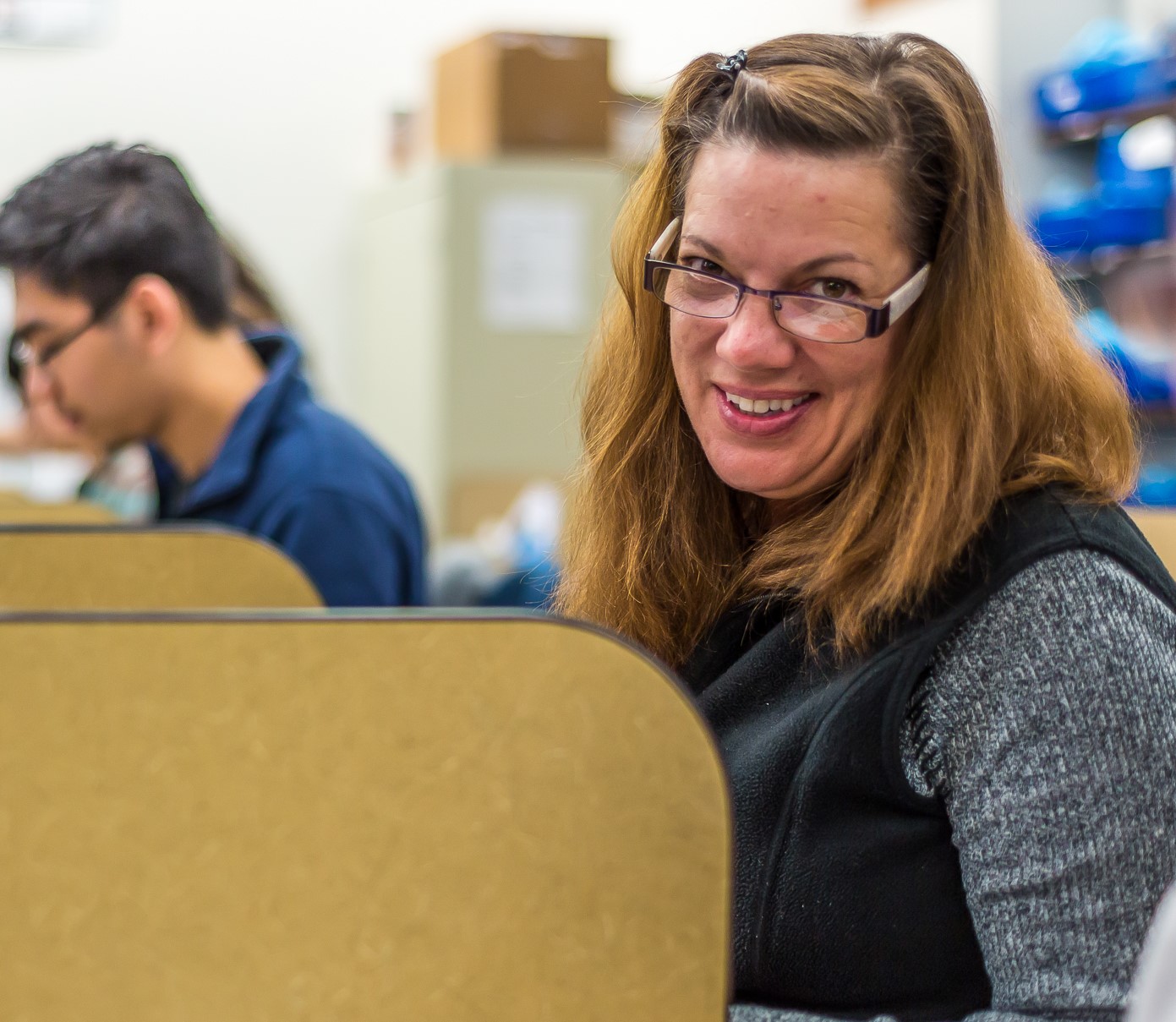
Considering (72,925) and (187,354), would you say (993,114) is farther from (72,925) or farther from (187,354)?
(187,354)

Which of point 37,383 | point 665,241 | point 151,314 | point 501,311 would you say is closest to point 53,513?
point 37,383

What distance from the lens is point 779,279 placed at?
1.03 meters

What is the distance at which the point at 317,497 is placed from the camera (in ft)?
6.11

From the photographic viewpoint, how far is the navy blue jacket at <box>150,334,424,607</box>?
1841mm

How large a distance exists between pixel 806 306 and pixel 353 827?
1.61 feet

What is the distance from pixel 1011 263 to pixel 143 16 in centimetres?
412

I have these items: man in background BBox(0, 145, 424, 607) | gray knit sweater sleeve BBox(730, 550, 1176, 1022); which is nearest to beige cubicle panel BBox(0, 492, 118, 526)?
man in background BBox(0, 145, 424, 607)

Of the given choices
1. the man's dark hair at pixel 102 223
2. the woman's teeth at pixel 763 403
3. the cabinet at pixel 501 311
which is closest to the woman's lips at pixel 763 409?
the woman's teeth at pixel 763 403

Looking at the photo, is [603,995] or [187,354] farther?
[187,354]

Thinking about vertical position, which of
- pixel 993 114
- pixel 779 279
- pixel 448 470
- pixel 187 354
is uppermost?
pixel 993 114

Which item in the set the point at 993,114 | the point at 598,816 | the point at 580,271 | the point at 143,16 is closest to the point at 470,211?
the point at 580,271

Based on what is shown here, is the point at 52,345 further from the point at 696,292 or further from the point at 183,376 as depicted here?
the point at 696,292

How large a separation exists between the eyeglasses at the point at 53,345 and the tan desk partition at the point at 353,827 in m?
1.23

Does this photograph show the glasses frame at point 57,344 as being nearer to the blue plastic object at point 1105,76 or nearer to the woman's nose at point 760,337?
the woman's nose at point 760,337
